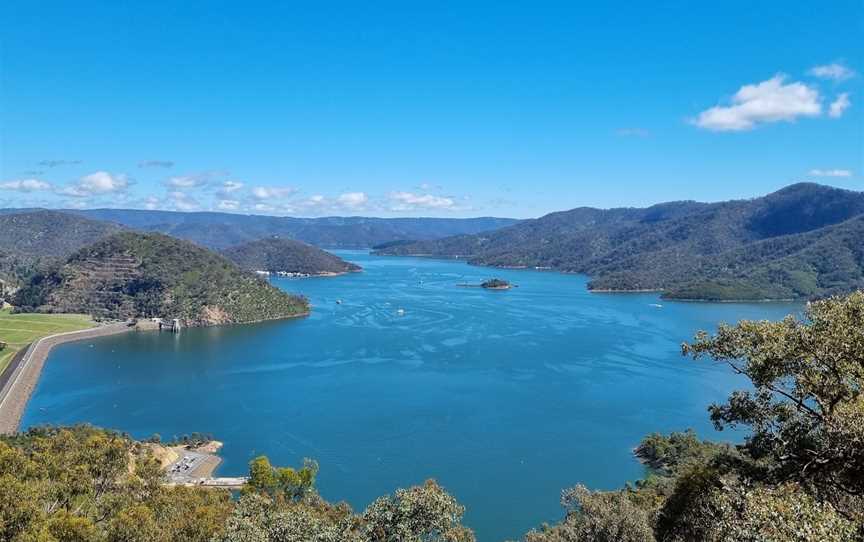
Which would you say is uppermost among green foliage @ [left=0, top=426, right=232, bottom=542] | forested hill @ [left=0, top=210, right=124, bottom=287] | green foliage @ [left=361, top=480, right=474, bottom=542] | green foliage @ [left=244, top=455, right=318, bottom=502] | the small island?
forested hill @ [left=0, top=210, right=124, bottom=287]

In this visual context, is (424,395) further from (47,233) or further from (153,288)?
(47,233)

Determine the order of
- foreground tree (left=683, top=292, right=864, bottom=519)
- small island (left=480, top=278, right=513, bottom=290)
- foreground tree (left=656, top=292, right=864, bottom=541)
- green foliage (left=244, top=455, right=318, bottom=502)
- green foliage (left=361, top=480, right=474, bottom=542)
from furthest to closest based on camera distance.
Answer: small island (left=480, top=278, right=513, bottom=290)
green foliage (left=244, top=455, right=318, bottom=502)
green foliage (left=361, top=480, right=474, bottom=542)
foreground tree (left=683, top=292, right=864, bottom=519)
foreground tree (left=656, top=292, right=864, bottom=541)

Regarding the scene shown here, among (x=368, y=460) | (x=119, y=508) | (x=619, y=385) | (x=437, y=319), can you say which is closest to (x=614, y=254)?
(x=437, y=319)

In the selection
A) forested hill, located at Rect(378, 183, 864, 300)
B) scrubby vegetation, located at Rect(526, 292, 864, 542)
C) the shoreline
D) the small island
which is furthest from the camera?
the small island

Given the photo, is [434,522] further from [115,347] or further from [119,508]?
[115,347]

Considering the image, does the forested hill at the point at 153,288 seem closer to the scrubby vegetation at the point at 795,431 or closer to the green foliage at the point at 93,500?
the green foliage at the point at 93,500

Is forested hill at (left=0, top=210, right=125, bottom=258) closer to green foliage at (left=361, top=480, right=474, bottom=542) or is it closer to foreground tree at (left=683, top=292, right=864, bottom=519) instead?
green foliage at (left=361, top=480, right=474, bottom=542)

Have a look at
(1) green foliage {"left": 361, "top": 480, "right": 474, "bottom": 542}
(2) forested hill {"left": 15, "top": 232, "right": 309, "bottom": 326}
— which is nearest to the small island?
(2) forested hill {"left": 15, "top": 232, "right": 309, "bottom": 326}
